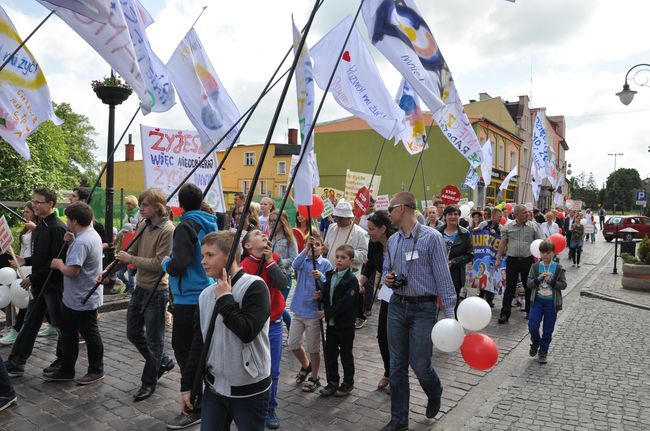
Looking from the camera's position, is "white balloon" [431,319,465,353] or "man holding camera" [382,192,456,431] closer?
"white balloon" [431,319,465,353]

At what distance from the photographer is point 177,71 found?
19.6ft

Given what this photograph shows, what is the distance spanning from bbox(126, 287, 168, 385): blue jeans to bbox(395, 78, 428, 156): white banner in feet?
19.5

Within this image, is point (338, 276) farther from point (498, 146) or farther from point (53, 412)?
point (498, 146)

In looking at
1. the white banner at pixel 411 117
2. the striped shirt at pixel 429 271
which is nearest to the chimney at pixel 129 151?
the white banner at pixel 411 117

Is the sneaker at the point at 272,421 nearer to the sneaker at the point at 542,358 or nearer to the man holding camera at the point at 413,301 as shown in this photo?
the man holding camera at the point at 413,301

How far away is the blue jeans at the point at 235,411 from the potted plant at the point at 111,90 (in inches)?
285

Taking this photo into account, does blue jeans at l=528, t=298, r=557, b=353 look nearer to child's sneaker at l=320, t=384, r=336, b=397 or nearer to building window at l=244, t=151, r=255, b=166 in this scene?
child's sneaker at l=320, t=384, r=336, b=397

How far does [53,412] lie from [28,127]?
9.30 feet

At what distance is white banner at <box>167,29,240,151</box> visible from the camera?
586 centimetres

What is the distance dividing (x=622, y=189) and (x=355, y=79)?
113 meters

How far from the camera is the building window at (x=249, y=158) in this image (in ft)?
158

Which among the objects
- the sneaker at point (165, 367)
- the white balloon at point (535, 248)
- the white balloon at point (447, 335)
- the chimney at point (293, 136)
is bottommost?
the sneaker at point (165, 367)

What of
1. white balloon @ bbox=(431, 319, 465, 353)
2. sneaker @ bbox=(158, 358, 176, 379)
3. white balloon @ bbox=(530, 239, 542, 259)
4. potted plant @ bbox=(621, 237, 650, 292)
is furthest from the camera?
potted plant @ bbox=(621, 237, 650, 292)

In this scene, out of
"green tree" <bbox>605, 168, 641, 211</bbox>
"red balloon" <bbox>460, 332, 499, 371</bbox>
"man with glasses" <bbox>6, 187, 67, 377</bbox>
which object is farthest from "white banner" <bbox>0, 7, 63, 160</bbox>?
"green tree" <bbox>605, 168, 641, 211</bbox>
